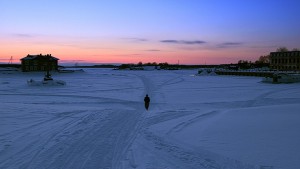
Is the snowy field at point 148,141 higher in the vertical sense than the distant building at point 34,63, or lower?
lower

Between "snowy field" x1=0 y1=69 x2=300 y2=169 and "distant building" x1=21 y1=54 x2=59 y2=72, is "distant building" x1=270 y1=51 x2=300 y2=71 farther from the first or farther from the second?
"snowy field" x1=0 y1=69 x2=300 y2=169

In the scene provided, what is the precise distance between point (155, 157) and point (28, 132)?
583 centimetres

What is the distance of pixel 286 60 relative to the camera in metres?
122

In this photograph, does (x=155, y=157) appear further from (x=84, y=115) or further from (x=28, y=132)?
(x=84, y=115)

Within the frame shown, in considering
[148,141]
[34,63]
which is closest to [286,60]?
[34,63]

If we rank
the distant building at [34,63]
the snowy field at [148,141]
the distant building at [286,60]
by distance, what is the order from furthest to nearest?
the distant building at [286,60] → the distant building at [34,63] → the snowy field at [148,141]

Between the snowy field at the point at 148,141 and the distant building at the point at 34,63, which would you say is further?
the distant building at the point at 34,63

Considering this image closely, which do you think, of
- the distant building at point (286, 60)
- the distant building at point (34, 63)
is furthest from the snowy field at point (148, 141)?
the distant building at point (286, 60)

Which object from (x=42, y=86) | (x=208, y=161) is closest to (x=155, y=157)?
(x=208, y=161)

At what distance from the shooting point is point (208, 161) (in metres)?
8.41

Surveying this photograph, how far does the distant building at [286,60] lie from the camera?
385 ft

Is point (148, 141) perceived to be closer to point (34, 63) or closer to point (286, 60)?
point (34, 63)

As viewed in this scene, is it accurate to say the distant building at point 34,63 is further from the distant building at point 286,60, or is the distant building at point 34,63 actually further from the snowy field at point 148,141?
the distant building at point 286,60

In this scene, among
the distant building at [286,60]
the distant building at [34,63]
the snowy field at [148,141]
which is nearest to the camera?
the snowy field at [148,141]
